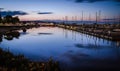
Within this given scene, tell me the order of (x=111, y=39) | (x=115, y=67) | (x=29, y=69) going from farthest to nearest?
(x=111, y=39)
(x=115, y=67)
(x=29, y=69)

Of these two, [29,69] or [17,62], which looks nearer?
[29,69]

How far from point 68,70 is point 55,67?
286 cm

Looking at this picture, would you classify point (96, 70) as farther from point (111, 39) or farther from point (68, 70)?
point (111, 39)

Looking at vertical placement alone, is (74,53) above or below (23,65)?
below

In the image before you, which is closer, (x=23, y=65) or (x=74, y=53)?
(x=23, y=65)

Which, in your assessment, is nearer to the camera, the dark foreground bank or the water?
the dark foreground bank

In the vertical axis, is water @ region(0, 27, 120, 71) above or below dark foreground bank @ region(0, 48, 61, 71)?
below

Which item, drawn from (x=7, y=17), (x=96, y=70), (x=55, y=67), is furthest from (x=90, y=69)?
(x=7, y=17)

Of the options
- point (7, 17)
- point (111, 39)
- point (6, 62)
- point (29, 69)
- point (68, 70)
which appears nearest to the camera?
point (29, 69)

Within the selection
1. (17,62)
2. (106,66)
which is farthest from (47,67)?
(106,66)

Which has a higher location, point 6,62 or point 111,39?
point 6,62

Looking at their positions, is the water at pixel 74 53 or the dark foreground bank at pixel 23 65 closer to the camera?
the dark foreground bank at pixel 23 65

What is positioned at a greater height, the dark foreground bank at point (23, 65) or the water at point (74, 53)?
the dark foreground bank at point (23, 65)

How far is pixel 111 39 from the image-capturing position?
4369 centimetres
